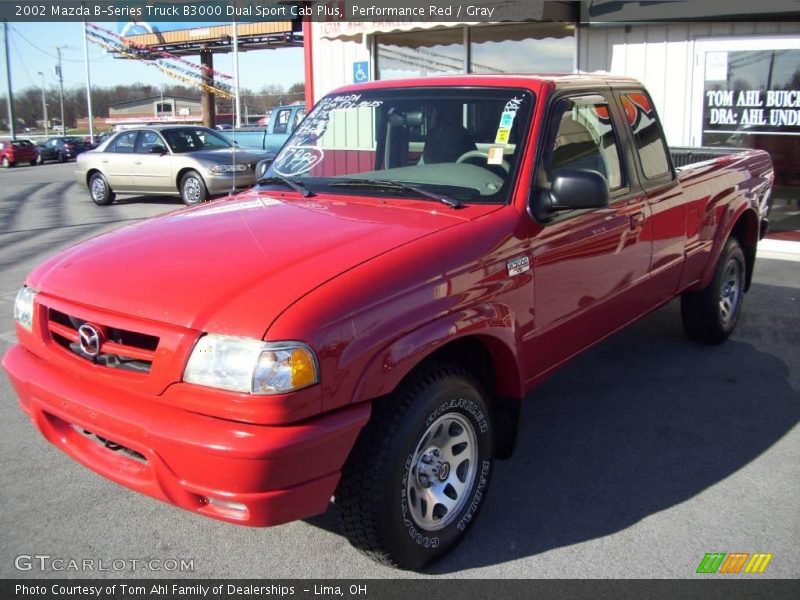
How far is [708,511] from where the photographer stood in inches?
136

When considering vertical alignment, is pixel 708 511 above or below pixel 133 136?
below

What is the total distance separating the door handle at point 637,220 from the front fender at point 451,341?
1275 mm

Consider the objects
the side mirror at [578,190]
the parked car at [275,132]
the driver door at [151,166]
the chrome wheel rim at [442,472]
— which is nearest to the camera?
the chrome wheel rim at [442,472]

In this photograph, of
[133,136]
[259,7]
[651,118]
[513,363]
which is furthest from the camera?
[259,7]

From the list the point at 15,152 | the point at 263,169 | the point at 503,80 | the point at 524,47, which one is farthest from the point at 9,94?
the point at 503,80

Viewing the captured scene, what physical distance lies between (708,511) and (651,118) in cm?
250

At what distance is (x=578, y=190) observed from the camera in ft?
10.8

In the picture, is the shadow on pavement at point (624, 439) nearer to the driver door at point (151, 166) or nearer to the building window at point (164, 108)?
the driver door at point (151, 166)

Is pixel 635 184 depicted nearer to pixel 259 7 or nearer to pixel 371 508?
pixel 371 508

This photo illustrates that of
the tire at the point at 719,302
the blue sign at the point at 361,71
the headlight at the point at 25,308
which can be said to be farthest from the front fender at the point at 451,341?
the blue sign at the point at 361,71

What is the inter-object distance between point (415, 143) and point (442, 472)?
1.76m

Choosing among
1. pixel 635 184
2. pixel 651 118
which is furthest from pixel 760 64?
pixel 635 184

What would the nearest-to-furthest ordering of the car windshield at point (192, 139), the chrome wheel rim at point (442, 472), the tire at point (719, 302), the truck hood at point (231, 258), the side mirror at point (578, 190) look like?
the truck hood at point (231, 258)
the chrome wheel rim at point (442, 472)
the side mirror at point (578, 190)
the tire at point (719, 302)
the car windshield at point (192, 139)

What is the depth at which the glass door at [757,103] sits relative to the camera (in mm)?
9273
